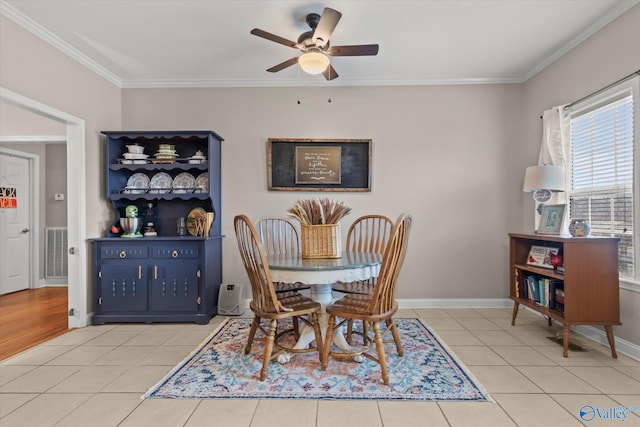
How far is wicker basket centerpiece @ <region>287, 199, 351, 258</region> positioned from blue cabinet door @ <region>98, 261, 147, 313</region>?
1923 mm

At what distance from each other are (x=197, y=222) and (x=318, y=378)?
2.14m

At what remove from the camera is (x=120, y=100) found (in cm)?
391

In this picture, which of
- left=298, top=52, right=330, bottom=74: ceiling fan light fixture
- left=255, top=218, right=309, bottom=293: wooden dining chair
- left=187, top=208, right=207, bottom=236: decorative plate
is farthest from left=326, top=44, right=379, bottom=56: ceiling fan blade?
left=187, top=208, right=207, bottom=236: decorative plate

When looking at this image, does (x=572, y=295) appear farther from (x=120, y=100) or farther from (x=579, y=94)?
(x=120, y=100)

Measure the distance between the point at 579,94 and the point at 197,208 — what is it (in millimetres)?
3931

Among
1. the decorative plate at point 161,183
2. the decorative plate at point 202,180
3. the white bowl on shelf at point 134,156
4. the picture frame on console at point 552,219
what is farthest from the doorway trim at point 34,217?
the picture frame on console at point 552,219

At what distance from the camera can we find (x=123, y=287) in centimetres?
334

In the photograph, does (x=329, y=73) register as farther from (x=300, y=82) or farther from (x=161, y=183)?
(x=161, y=183)

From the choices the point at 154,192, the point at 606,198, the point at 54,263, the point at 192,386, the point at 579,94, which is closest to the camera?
the point at 192,386

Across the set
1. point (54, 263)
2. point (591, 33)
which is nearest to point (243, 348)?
point (591, 33)

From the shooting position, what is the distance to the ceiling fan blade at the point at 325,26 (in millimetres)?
2133

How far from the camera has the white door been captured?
4781 millimetres

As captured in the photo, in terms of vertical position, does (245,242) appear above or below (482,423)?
above

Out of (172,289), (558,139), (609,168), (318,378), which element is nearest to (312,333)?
(318,378)
